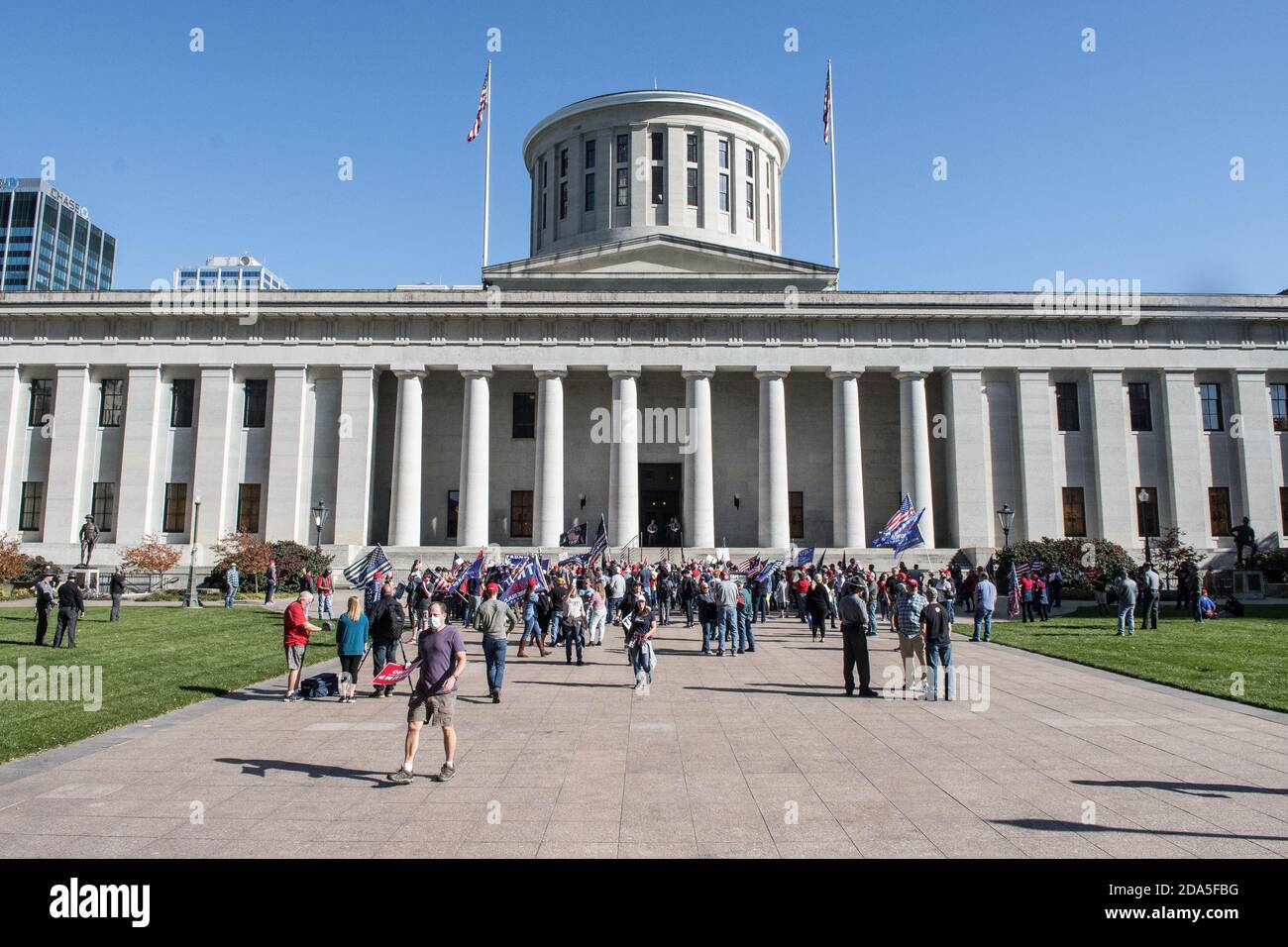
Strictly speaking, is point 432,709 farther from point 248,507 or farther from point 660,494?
point 248,507

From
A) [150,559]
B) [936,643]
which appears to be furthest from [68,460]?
[936,643]

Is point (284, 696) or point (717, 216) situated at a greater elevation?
point (717, 216)

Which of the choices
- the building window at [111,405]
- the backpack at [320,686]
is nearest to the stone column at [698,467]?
the backpack at [320,686]

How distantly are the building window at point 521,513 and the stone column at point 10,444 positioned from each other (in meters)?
25.1

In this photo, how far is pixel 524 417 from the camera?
46719mm

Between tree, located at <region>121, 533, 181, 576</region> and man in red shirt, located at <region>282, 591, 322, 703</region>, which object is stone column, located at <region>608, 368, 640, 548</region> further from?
man in red shirt, located at <region>282, 591, 322, 703</region>

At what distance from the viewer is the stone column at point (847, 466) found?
4144 cm

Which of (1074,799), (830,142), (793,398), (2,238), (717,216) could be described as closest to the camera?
(1074,799)

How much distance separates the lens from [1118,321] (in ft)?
142

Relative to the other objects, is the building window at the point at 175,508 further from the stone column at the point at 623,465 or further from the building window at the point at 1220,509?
the building window at the point at 1220,509

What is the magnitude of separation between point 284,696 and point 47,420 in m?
39.4

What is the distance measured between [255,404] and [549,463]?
1601 cm
